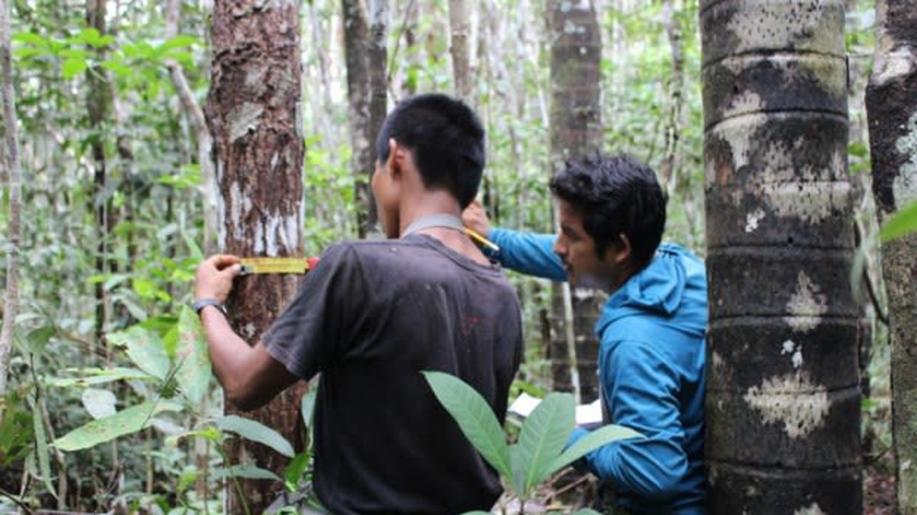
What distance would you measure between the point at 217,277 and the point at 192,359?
1.07 feet

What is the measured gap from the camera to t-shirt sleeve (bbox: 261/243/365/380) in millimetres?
1941

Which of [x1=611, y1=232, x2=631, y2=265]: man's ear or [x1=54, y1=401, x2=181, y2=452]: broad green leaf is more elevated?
[x1=611, y1=232, x2=631, y2=265]: man's ear

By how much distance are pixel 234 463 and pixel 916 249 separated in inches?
70.1

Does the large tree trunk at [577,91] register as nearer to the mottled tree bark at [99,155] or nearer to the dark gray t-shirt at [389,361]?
the mottled tree bark at [99,155]

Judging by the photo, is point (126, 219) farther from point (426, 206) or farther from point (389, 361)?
point (389, 361)

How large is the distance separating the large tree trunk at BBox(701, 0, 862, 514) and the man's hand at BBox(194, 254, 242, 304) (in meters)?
1.20

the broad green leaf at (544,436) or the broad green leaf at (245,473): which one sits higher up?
the broad green leaf at (544,436)

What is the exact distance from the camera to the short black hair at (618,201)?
7.53ft

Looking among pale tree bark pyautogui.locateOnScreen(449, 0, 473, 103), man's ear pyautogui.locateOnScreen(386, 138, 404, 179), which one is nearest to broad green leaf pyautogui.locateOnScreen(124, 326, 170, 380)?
man's ear pyautogui.locateOnScreen(386, 138, 404, 179)

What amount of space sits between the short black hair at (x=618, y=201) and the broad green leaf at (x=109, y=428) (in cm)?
108

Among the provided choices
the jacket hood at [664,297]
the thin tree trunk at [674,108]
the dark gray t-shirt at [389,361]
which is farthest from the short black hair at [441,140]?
the thin tree trunk at [674,108]

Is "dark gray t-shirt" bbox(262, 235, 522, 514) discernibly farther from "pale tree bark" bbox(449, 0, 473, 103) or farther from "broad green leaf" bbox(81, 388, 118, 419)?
"pale tree bark" bbox(449, 0, 473, 103)

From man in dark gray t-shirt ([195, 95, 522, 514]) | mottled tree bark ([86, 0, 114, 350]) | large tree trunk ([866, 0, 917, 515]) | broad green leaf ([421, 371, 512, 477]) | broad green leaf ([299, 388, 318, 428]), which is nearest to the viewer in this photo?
broad green leaf ([421, 371, 512, 477])

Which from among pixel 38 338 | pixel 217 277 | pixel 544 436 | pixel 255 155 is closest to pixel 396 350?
pixel 544 436
